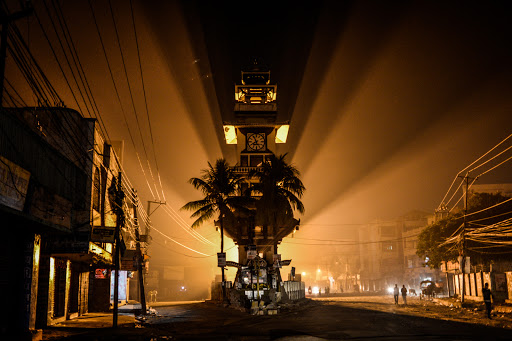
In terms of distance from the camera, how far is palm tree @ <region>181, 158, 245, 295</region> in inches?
1660

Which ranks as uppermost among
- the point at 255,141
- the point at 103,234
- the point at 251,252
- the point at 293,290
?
the point at 255,141

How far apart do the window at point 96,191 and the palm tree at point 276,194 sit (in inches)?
569

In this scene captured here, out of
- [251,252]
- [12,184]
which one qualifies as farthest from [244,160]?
[12,184]

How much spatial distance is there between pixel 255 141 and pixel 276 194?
17537mm

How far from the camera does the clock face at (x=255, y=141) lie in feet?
185

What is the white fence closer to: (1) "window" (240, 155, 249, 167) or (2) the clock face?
(1) "window" (240, 155, 249, 167)

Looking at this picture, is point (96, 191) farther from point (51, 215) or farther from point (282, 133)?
point (282, 133)

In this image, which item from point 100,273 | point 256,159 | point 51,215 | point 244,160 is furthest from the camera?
point 244,160

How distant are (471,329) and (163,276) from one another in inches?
3036

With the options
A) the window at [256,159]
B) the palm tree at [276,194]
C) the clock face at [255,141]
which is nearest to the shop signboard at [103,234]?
the palm tree at [276,194]

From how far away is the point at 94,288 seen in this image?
3584cm

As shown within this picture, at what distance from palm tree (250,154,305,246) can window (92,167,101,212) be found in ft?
47.4

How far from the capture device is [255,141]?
56.7 m

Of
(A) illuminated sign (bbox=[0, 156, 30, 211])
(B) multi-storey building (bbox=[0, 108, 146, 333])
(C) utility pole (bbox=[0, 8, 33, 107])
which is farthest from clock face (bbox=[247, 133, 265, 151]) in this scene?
(C) utility pole (bbox=[0, 8, 33, 107])
